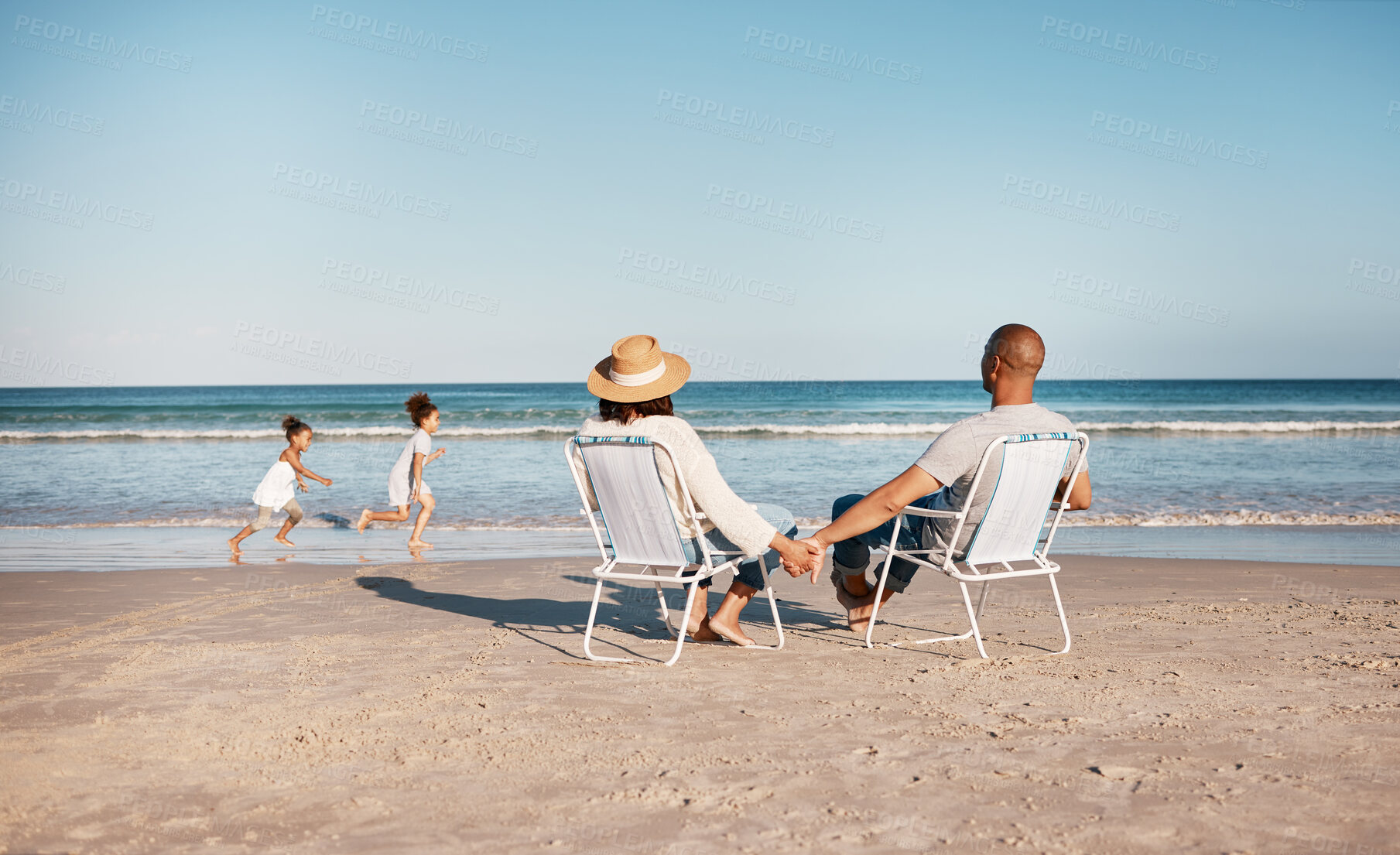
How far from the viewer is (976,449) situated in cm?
388

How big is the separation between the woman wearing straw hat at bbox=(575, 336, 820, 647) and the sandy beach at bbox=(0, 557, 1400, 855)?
1.79ft

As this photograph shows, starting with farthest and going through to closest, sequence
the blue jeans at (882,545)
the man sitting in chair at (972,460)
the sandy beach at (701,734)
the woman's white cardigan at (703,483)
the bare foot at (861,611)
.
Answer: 1. the bare foot at (861,611)
2. the blue jeans at (882,545)
3. the woman's white cardigan at (703,483)
4. the man sitting in chair at (972,460)
5. the sandy beach at (701,734)

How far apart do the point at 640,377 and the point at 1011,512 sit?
1687 mm

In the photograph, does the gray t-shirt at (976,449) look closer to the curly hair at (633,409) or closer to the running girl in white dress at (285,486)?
the curly hair at (633,409)

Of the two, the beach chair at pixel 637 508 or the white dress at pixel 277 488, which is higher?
the beach chair at pixel 637 508

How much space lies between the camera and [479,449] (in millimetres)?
21094

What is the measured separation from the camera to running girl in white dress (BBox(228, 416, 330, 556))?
8977 mm

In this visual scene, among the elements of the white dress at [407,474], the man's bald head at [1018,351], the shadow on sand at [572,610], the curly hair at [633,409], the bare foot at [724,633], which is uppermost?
the man's bald head at [1018,351]

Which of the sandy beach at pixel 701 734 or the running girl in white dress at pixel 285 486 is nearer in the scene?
the sandy beach at pixel 701 734

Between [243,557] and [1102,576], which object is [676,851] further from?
[243,557]

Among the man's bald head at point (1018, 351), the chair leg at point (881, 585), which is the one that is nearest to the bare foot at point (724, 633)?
the chair leg at point (881, 585)

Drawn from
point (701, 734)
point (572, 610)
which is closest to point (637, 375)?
point (701, 734)

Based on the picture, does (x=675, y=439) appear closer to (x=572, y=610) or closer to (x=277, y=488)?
(x=572, y=610)

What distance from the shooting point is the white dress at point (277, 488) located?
9.06 m
